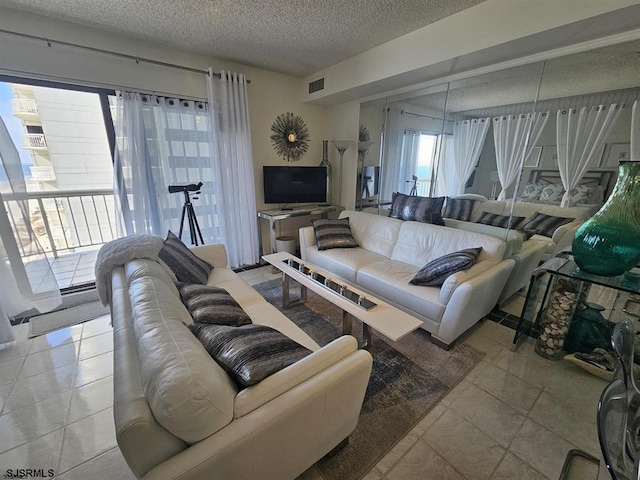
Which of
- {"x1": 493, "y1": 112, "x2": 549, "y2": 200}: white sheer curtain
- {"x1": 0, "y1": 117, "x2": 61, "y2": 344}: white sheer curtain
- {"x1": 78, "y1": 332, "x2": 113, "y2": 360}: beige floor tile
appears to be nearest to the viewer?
{"x1": 78, "y1": 332, "x2": 113, "y2": 360}: beige floor tile

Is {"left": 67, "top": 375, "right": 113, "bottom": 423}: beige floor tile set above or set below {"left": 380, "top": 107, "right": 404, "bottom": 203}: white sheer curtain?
below

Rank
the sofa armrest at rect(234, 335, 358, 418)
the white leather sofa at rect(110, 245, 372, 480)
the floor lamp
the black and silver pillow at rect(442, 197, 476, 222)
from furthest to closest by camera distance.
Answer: the floor lamp → the black and silver pillow at rect(442, 197, 476, 222) → the sofa armrest at rect(234, 335, 358, 418) → the white leather sofa at rect(110, 245, 372, 480)

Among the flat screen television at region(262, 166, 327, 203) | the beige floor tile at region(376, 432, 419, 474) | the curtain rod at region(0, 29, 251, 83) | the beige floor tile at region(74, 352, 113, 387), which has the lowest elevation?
the beige floor tile at region(74, 352, 113, 387)

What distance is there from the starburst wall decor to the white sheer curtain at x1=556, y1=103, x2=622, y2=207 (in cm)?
290

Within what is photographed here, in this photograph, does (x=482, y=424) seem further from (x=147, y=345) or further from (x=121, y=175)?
(x=121, y=175)

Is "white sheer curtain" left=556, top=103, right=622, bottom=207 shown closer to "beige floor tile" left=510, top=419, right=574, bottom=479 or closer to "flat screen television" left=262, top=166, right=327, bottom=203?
"beige floor tile" left=510, top=419, right=574, bottom=479

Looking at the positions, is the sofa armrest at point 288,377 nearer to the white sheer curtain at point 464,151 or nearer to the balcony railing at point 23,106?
the white sheer curtain at point 464,151

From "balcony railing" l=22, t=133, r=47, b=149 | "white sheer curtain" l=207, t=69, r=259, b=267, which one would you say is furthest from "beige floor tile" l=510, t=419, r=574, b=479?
"balcony railing" l=22, t=133, r=47, b=149

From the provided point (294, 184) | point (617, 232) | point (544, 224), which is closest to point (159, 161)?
point (294, 184)

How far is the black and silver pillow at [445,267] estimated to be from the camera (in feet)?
6.70

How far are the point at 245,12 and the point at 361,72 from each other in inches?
51.1

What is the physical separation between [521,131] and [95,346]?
4.01 metres

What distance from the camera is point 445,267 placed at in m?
2.09

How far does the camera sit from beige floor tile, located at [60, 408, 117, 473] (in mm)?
1289
